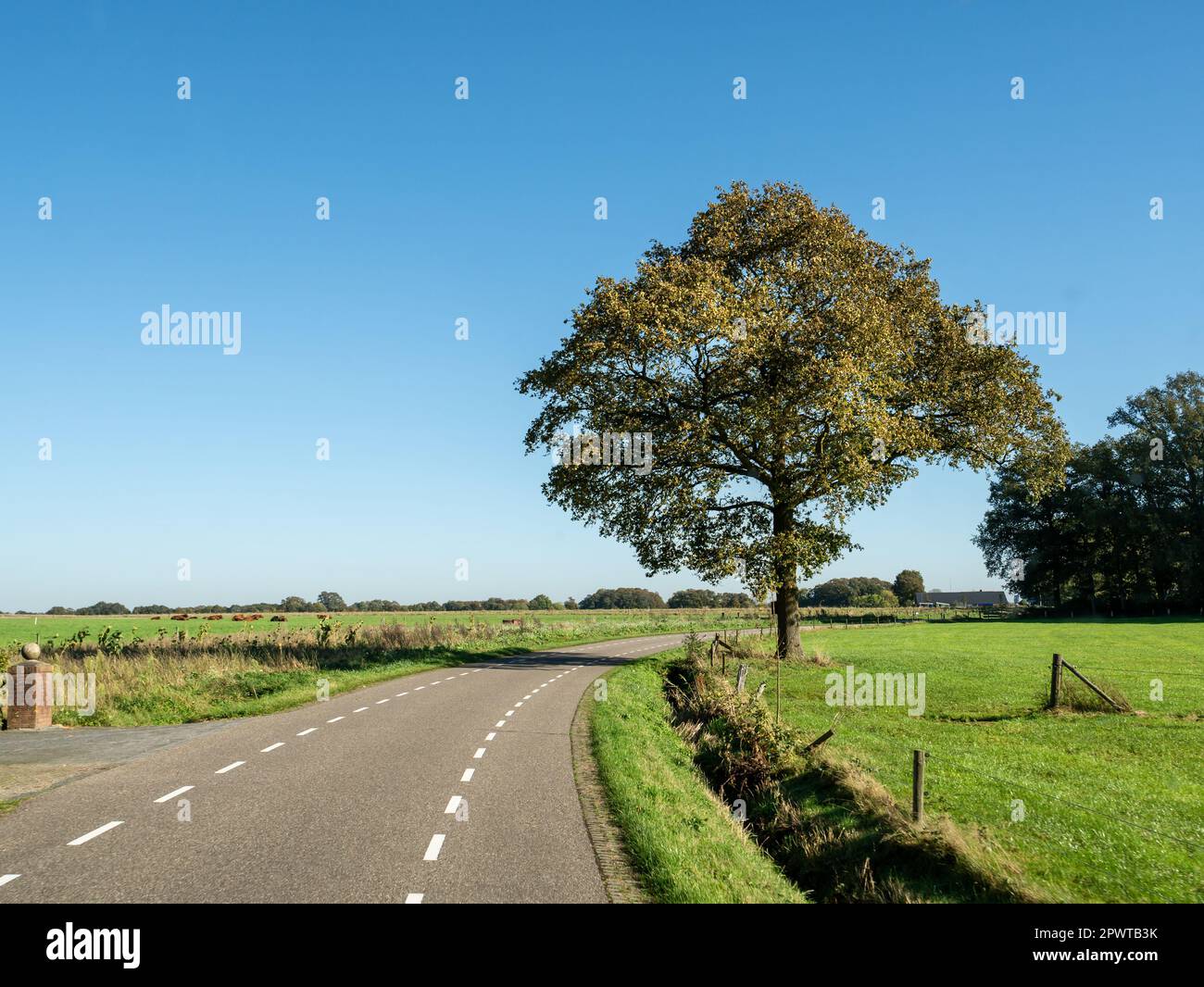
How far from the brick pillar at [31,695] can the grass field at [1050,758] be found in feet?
51.0

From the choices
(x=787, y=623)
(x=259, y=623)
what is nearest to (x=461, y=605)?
(x=259, y=623)

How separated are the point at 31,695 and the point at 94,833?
9912 mm

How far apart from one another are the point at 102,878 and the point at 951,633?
193ft

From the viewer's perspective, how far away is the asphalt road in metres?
7.31

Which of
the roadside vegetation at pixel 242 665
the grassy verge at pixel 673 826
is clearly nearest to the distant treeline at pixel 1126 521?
the roadside vegetation at pixel 242 665

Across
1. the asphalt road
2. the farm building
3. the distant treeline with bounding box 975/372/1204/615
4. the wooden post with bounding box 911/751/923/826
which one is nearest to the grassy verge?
the asphalt road

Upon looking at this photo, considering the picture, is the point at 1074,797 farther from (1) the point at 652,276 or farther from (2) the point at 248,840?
(1) the point at 652,276

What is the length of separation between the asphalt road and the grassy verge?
0.60m

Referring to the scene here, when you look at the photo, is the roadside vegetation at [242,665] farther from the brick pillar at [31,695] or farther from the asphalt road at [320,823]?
the asphalt road at [320,823]

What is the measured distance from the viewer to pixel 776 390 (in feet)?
95.2

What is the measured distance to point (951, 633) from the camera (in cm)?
5875

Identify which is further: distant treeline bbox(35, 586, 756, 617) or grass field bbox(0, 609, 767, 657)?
distant treeline bbox(35, 586, 756, 617)

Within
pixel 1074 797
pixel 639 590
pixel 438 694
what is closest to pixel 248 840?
pixel 1074 797

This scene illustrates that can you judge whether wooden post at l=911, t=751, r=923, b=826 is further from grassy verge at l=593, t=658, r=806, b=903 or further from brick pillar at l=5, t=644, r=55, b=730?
brick pillar at l=5, t=644, r=55, b=730
